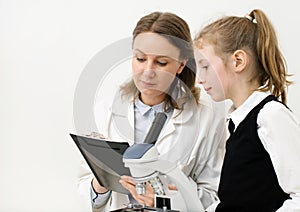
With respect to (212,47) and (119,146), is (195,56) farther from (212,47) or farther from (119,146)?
(119,146)

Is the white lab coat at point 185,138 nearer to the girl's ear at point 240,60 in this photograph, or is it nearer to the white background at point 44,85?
the girl's ear at point 240,60

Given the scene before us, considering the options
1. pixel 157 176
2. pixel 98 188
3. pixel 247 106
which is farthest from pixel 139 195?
pixel 247 106

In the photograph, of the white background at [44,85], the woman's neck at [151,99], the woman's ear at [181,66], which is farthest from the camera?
the white background at [44,85]

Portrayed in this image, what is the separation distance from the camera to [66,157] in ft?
5.28

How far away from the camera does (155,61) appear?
949 mm

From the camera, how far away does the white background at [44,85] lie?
158cm

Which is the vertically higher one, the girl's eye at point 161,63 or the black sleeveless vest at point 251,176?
the girl's eye at point 161,63

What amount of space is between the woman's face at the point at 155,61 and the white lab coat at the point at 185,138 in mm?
99

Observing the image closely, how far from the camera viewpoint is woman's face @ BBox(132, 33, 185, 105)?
3.11 feet

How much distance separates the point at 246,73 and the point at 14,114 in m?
0.87

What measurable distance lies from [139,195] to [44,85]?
0.72m

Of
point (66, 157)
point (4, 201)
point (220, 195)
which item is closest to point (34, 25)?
point (66, 157)

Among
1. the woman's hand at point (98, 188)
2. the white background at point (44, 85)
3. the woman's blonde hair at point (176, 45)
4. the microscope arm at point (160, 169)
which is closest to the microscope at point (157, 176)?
the microscope arm at point (160, 169)

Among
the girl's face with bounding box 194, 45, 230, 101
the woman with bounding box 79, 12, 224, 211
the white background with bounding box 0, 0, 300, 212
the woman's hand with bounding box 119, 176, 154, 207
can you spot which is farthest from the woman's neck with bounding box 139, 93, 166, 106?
the white background with bounding box 0, 0, 300, 212
